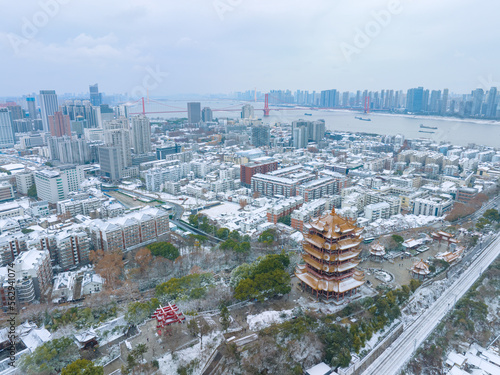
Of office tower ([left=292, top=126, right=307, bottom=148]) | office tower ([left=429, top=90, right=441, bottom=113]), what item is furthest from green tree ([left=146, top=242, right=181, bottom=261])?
office tower ([left=429, top=90, right=441, bottom=113])

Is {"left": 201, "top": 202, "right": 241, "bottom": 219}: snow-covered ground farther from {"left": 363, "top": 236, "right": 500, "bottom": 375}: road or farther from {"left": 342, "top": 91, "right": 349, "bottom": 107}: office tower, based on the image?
{"left": 342, "top": 91, "right": 349, "bottom": 107}: office tower

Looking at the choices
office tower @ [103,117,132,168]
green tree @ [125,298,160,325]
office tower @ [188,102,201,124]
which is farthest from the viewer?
office tower @ [188,102,201,124]

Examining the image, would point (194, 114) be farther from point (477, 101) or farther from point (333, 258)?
point (333, 258)

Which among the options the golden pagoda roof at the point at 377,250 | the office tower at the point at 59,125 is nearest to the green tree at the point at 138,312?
the golden pagoda roof at the point at 377,250

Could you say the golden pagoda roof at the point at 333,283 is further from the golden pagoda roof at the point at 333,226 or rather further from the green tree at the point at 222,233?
the green tree at the point at 222,233

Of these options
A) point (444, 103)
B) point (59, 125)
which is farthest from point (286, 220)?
point (444, 103)
